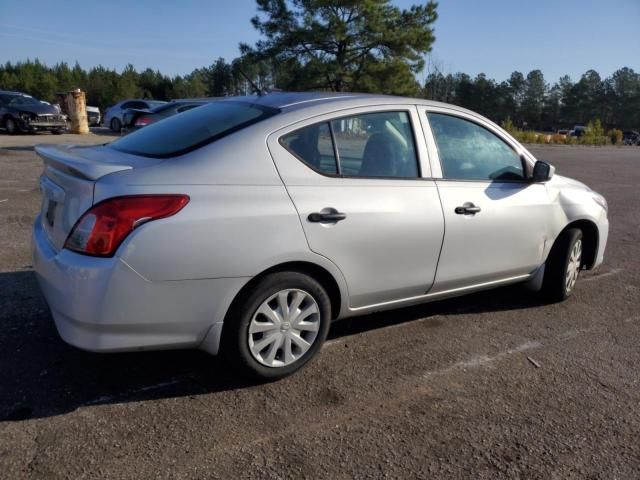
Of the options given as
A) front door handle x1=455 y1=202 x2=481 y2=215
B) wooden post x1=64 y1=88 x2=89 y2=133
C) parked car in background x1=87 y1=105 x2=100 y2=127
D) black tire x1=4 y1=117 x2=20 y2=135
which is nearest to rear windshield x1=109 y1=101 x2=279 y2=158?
front door handle x1=455 y1=202 x2=481 y2=215

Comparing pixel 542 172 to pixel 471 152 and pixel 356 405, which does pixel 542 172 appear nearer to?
pixel 471 152

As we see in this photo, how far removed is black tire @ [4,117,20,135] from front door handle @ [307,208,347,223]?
20.8 m

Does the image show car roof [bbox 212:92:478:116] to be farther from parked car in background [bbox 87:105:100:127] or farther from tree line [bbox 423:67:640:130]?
tree line [bbox 423:67:640:130]

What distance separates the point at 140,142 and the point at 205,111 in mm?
523

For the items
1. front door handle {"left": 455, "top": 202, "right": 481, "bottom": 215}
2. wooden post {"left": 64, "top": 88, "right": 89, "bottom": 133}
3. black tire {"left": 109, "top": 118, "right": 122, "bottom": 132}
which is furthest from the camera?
black tire {"left": 109, "top": 118, "right": 122, "bottom": 132}

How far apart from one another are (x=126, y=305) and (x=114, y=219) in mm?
411

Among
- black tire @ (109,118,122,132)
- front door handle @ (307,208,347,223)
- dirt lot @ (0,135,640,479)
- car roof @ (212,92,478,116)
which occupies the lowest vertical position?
dirt lot @ (0,135,640,479)

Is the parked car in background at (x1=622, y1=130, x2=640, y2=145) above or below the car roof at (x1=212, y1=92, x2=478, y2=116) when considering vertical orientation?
below

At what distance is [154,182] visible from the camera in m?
2.75

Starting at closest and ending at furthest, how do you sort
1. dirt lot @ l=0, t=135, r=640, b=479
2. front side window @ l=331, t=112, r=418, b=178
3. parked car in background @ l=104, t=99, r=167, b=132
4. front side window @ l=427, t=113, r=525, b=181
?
dirt lot @ l=0, t=135, r=640, b=479 < front side window @ l=331, t=112, r=418, b=178 < front side window @ l=427, t=113, r=525, b=181 < parked car in background @ l=104, t=99, r=167, b=132

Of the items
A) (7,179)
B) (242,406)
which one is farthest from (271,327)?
(7,179)

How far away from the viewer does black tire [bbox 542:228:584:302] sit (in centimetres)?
455

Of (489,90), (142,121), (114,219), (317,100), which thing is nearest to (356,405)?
(114,219)

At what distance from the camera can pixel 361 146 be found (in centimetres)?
356
